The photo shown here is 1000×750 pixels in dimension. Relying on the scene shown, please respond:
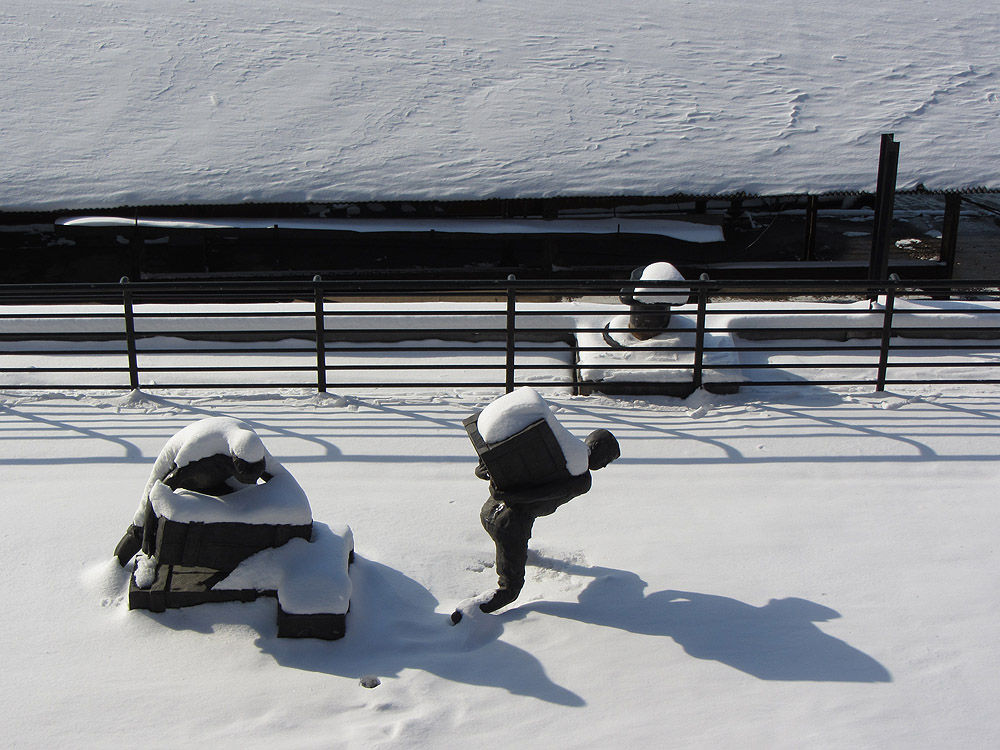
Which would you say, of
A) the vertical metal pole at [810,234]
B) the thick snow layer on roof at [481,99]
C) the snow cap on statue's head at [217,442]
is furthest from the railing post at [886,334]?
the vertical metal pole at [810,234]

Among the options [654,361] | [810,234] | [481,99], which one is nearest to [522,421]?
[654,361]

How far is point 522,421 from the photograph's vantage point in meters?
4.39

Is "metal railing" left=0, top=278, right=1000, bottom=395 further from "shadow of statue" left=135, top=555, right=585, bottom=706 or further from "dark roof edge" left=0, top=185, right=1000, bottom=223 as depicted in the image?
"shadow of statue" left=135, top=555, right=585, bottom=706

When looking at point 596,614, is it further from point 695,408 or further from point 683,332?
point 683,332

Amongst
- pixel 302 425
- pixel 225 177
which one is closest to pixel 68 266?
pixel 225 177

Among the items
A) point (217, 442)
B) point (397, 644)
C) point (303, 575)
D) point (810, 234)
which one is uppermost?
Answer: point (810, 234)

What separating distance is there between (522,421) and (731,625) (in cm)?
157

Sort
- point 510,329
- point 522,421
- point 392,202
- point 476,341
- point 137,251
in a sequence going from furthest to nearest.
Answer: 1. point 392,202
2. point 137,251
3. point 476,341
4. point 510,329
5. point 522,421

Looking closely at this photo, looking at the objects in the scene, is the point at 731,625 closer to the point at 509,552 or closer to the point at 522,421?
the point at 509,552

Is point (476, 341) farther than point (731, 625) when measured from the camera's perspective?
Yes

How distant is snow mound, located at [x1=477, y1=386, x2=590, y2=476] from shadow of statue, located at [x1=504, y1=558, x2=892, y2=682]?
835 millimetres

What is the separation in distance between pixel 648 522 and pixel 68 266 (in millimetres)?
10975

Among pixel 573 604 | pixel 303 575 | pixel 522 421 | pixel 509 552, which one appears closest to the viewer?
pixel 522 421

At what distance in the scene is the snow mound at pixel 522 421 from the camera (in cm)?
440
